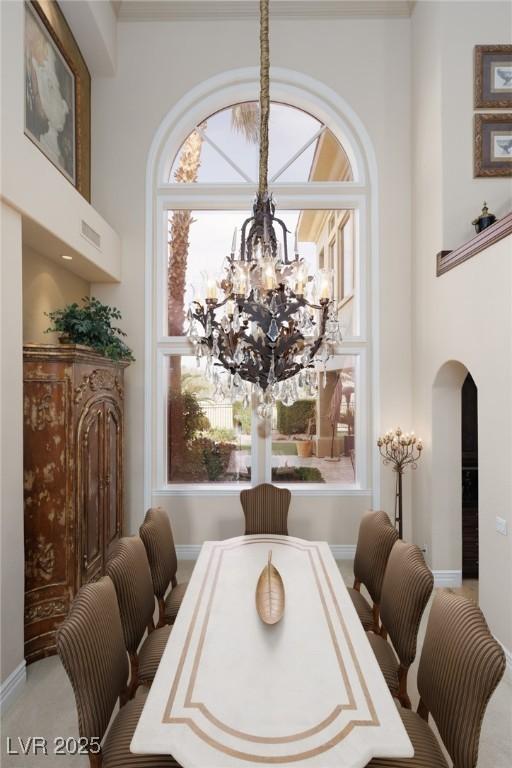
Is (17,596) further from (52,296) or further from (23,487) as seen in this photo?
(52,296)

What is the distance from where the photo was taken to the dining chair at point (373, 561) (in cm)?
272

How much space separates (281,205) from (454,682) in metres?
4.59

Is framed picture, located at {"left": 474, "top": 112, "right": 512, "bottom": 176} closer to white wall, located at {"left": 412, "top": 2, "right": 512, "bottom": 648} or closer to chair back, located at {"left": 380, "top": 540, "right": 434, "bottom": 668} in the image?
white wall, located at {"left": 412, "top": 2, "right": 512, "bottom": 648}

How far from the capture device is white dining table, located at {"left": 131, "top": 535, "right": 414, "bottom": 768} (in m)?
1.35

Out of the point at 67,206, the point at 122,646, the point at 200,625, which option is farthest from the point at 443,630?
the point at 67,206

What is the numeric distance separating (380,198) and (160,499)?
14.2ft

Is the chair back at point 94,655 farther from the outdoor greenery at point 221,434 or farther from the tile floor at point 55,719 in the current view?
the outdoor greenery at point 221,434

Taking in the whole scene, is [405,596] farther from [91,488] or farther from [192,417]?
[192,417]

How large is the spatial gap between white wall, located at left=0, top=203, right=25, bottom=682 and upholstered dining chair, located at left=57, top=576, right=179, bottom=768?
114 cm

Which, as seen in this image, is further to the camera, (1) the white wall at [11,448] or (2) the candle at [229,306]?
(1) the white wall at [11,448]

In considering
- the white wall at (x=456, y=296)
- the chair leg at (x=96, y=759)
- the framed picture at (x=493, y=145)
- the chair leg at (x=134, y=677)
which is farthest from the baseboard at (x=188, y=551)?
the framed picture at (x=493, y=145)

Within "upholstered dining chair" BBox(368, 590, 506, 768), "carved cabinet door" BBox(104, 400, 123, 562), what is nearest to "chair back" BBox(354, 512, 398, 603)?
"upholstered dining chair" BBox(368, 590, 506, 768)

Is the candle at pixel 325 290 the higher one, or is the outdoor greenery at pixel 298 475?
the candle at pixel 325 290

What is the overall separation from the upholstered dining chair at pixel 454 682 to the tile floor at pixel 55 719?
844mm
